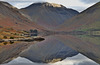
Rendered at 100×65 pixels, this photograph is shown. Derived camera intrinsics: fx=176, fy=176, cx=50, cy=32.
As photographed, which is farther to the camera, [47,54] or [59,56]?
[47,54]

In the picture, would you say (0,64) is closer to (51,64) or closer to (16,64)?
(16,64)

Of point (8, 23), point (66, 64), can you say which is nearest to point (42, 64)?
point (66, 64)

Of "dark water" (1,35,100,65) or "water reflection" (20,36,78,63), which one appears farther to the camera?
"water reflection" (20,36,78,63)

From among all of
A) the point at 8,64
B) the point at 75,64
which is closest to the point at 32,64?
the point at 8,64

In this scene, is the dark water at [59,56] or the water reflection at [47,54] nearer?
the dark water at [59,56]

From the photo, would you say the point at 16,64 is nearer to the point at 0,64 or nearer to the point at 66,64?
the point at 0,64

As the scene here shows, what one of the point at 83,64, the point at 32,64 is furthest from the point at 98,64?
the point at 32,64

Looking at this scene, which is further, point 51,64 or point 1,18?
point 1,18

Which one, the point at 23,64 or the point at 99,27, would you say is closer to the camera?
the point at 23,64
